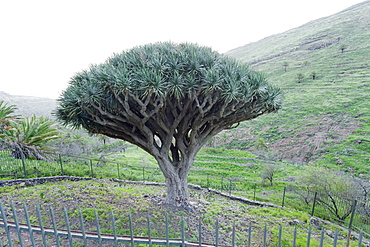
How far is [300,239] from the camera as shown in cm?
656

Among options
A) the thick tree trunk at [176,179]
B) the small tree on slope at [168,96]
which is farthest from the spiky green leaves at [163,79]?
the thick tree trunk at [176,179]

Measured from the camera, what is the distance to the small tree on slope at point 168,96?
6.07 m

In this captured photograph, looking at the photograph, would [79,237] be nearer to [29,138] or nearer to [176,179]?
[176,179]

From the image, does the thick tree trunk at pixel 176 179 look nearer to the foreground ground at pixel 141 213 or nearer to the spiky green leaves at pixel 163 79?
the foreground ground at pixel 141 213

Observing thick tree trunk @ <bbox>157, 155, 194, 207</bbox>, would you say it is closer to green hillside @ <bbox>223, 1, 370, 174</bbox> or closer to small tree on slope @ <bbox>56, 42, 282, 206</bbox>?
small tree on slope @ <bbox>56, 42, 282, 206</bbox>

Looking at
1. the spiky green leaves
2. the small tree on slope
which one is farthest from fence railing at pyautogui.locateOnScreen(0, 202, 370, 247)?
the spiky green leaves

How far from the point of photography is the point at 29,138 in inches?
462

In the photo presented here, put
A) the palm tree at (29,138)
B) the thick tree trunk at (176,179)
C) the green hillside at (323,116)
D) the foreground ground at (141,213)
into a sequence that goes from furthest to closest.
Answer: the green hillside at (323,116) → the palm tree at (29,138) → the thick tree trunk at (176,179) → the foreground ground at (141,213)

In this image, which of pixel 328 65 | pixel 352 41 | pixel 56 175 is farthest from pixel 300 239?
pixel 352 41

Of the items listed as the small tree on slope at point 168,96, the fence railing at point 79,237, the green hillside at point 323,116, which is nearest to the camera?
the fence railing at point 79,237

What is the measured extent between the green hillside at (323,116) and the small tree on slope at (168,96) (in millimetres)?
7150

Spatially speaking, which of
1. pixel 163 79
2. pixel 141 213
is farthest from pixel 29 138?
pixel 163 79

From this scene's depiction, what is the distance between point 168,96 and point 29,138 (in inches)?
389

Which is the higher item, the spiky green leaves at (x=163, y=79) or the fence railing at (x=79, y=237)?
the spiky green leaves at (x=163, y=79)
